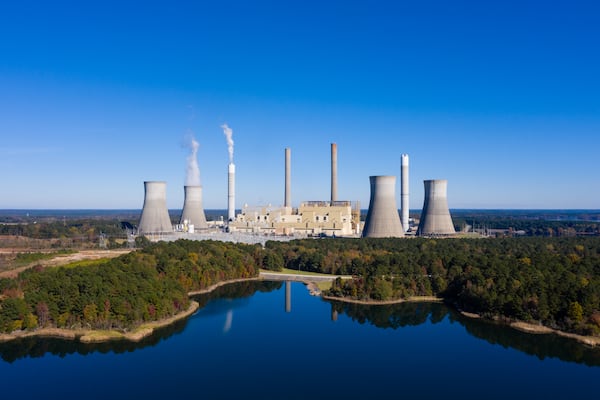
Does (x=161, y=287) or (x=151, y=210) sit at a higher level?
(x=151, y=210)

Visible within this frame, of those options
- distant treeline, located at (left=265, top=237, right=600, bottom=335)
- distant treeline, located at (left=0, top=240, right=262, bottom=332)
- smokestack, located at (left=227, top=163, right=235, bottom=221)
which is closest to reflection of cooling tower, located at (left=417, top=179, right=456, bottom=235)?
distant treeline, located at (left=265, top=237, right=600, bottom=335)

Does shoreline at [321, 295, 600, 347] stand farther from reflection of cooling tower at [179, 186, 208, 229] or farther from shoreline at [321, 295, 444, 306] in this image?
reflection of cooling tower at [179, 186, 208, 229]

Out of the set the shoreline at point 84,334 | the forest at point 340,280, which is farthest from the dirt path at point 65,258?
the shoreline at point 84,334

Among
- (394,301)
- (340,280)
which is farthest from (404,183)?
(394,301)

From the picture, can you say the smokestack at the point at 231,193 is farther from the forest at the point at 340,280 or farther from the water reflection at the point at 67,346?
A: the water reflection at the point at 67,346

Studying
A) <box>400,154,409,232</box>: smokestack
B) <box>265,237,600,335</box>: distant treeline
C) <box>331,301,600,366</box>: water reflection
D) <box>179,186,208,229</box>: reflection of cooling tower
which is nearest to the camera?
<box>331,301,600,366</box>: water reflection

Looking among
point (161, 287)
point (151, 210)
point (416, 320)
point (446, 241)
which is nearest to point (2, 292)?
point (161, 287)

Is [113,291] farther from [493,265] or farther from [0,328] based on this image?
[493,265]
